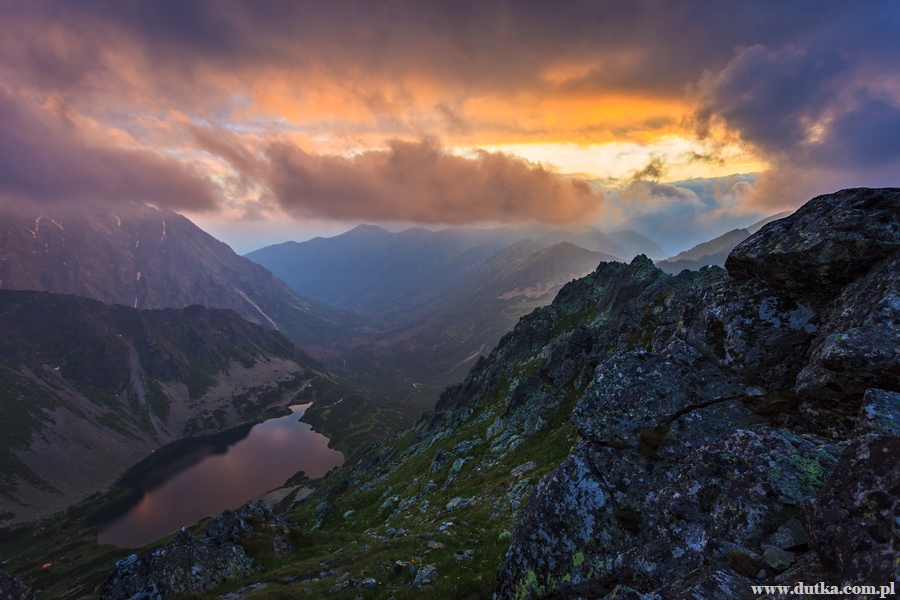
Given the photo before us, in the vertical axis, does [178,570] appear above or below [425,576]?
below

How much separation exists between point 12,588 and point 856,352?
65.6 m

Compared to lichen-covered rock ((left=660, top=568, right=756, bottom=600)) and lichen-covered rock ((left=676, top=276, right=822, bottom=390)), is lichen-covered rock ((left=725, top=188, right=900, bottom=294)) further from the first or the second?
lichen-covered rock ((left=660, top=568, right=756, bottom=600))

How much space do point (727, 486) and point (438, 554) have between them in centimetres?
2159

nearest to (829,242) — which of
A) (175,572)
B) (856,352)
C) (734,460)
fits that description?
(856,352)

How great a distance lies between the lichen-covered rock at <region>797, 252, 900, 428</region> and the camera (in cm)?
1141

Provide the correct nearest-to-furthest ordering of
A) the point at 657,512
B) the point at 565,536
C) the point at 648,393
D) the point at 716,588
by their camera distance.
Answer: the point at 716,588, the point at 657,512, the point at 565,536, the point at 648,393

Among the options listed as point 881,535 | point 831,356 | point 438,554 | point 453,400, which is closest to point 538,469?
point 438,554

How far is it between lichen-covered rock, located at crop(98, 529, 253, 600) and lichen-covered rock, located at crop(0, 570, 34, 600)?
1024 centimetres

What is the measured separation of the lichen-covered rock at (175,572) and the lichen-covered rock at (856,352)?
43.7 m

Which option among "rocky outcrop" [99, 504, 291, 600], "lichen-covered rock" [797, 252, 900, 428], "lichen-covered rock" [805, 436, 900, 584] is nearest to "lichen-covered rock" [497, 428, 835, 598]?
"lichen-covered rock" [805, 436, 900, 584]

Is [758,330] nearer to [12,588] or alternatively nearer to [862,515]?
[862,515]

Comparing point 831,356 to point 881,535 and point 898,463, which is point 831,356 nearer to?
point 898,463

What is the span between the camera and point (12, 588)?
33.9 meters

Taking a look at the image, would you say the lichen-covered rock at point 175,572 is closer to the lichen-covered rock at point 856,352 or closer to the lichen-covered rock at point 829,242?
the lichen-covered rock at point 856,352
